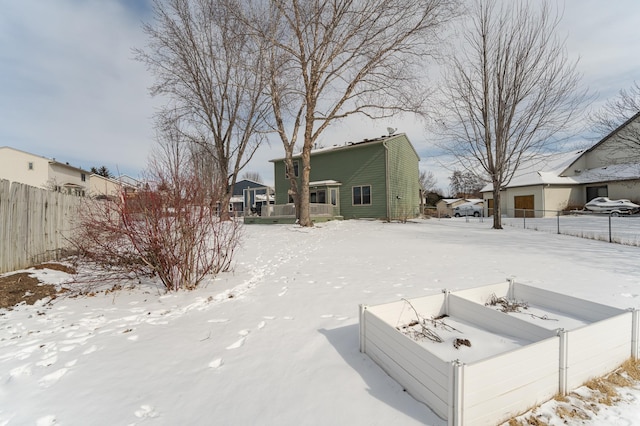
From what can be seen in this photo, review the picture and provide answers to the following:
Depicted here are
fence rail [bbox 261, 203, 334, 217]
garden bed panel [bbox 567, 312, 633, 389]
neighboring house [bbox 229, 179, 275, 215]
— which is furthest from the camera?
neighboring house [bbox 229, 179, 275, 215]

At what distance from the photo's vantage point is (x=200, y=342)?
2.88m

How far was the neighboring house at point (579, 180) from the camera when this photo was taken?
20.5 m

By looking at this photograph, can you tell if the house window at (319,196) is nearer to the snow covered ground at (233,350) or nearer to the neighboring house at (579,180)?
the neighboring house at (579,180)

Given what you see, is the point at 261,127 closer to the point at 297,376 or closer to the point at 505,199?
the point at 297,376

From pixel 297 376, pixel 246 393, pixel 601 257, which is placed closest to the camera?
pixel 246 393

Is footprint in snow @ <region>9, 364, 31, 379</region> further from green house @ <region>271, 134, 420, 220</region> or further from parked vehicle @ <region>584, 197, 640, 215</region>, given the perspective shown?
parked vehicle @ <region>584, 197, 640, 215</region>

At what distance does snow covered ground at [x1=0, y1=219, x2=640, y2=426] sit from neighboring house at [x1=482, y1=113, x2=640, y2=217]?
20.2m

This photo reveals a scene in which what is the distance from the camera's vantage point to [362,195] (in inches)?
771

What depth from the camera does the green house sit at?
18.7m

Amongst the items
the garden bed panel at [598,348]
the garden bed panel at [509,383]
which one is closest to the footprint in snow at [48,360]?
the garden bed panel at [509,383]

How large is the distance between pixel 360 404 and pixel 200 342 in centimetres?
176

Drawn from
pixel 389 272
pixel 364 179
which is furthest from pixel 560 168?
pixel 389 272

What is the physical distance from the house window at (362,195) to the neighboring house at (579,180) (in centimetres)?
1075

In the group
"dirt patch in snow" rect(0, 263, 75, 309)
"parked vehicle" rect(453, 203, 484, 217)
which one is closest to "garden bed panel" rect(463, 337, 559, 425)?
"dirt patch in snow" rect(0, 263, 75, 309)
